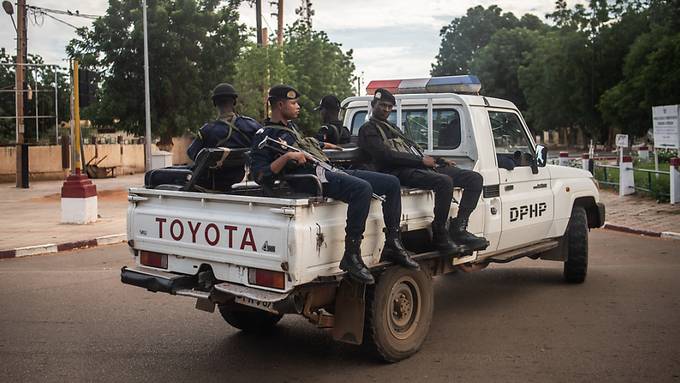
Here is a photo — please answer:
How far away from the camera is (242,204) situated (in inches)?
195

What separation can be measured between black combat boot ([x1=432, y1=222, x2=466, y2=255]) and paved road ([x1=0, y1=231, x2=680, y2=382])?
0.76m

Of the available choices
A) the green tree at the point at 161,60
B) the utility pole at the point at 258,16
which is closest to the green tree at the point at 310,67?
the utility pole at the point at 258,16

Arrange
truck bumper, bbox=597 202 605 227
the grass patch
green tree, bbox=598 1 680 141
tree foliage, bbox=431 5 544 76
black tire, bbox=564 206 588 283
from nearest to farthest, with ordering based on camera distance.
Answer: black tire, bbox=564 206 588 283 → truck bumper, bbox=597 202 605 227 → the grass patch → green tree, bbox=598 1 680 141 → tree foliage, bbox=431 5 544 76

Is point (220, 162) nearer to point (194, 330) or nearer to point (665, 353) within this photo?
point (194, 330)

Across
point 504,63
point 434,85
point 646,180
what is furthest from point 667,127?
point 504,63

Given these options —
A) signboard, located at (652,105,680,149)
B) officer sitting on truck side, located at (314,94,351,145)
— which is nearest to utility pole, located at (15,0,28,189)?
signboard, located at (652,105,680,149)

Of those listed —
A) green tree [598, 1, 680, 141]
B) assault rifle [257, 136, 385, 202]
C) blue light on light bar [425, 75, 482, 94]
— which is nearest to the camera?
assault rifle [257, 136, 385, 202]

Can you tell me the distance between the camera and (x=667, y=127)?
16703 millimetres

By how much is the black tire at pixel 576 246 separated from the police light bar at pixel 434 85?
78.3 inches

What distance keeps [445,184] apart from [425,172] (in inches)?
8.1

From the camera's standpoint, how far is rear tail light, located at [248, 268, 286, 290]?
4707 millimetres

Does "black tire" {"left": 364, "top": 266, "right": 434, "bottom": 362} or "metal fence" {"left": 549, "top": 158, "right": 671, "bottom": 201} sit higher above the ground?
"metal fence" {"left": 549, "top": 158, "right": 671, "bottom": 201}

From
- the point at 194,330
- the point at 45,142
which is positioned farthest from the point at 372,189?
the point at 45,142

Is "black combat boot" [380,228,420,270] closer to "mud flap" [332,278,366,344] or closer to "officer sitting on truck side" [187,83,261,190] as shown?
"mud flap" [332,278,366,344]
